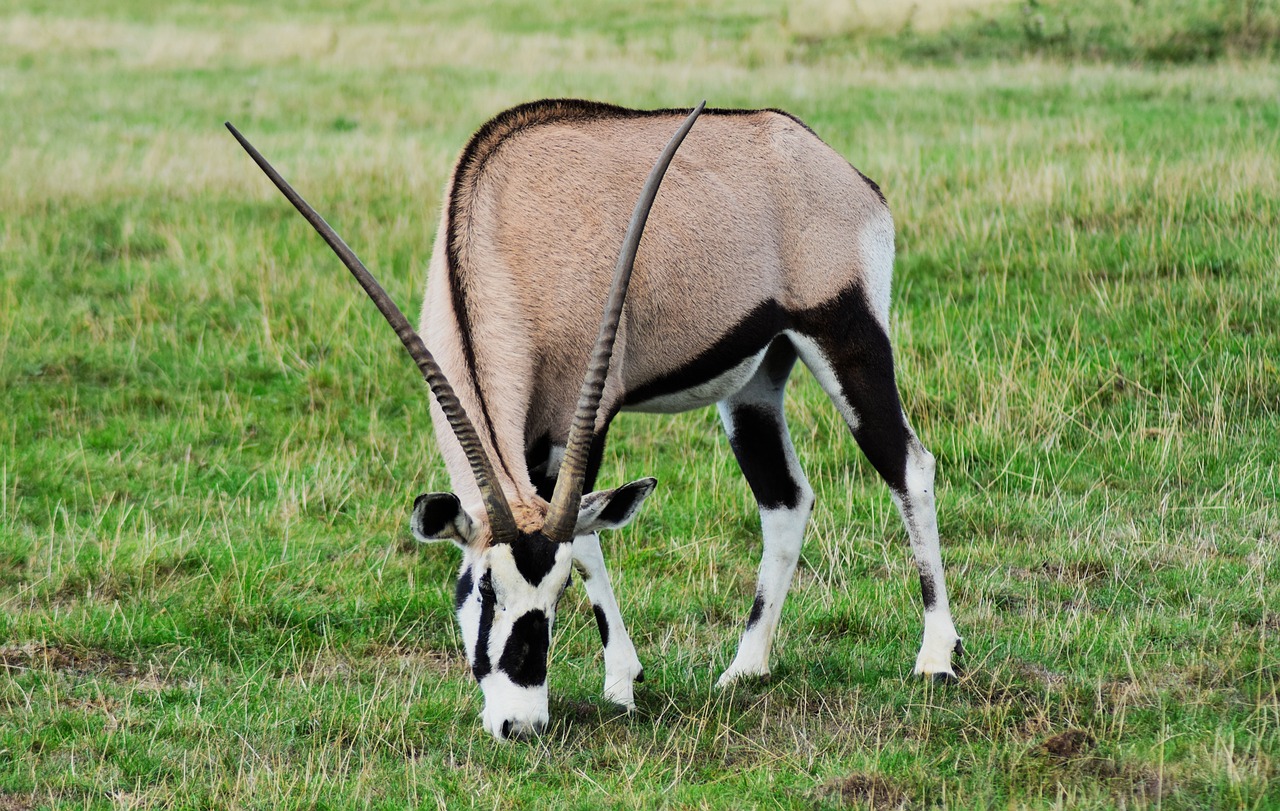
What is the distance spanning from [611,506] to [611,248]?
3.59 ft

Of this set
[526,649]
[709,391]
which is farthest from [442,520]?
[709,391]

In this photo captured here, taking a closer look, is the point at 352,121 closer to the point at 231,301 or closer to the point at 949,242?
the point at 231,301

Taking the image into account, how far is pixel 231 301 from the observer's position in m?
9.94

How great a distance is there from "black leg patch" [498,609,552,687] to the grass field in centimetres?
28

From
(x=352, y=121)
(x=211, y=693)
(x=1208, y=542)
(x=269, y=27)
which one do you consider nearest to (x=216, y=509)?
(x=211, y=693)

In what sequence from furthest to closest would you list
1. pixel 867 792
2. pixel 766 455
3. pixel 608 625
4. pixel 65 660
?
pixel 766 455 < pixel 65 660 < pixel 608 625 < pixel 867 792

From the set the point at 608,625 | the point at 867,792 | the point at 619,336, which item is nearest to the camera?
the point at 867,792

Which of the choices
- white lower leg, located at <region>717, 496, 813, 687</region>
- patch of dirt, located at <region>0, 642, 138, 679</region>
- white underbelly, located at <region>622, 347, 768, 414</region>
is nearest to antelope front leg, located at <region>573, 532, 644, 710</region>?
white lower leg, located at <region>717, 496, 813, 687</region>

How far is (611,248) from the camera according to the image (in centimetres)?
505

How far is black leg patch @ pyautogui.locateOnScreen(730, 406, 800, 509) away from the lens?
18.8 feet

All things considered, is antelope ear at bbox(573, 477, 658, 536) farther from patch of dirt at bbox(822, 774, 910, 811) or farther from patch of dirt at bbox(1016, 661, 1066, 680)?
patch of dirt at bbox(1016, 661, 1066, 680)

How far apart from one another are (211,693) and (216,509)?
191cm

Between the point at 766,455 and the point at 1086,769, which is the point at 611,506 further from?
the point at 1086,769

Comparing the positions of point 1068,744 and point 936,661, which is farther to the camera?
point 936,661
